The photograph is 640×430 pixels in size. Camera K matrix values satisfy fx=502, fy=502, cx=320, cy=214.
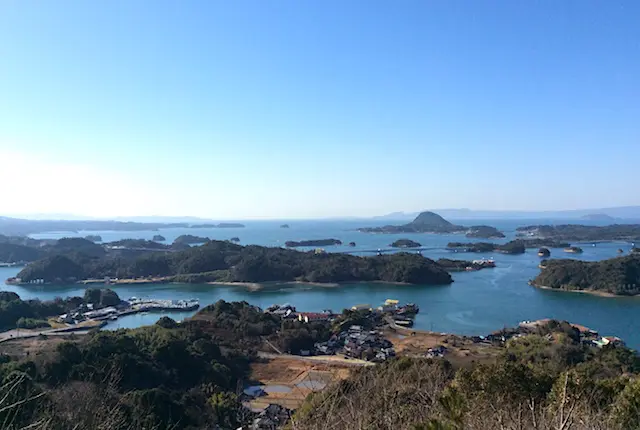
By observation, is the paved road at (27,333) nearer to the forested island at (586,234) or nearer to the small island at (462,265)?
the small island at (462,265)

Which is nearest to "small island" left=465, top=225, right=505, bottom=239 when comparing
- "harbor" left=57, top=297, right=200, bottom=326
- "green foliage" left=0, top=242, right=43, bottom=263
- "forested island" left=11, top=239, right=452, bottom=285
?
"forested island" left=11, top=239, right=452, bottom=285

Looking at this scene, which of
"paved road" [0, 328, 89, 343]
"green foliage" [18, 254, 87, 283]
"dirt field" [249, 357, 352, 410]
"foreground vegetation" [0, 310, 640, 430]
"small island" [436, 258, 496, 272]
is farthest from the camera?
"small island" [436, 258, 496, 272]

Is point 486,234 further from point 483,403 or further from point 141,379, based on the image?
point 483,403

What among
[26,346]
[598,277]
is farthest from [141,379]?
[598,277]

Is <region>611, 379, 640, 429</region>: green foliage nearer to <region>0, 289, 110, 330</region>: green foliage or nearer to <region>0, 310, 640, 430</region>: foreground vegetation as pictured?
<region>0, 310, 640, 430</region>: foreground vegetation

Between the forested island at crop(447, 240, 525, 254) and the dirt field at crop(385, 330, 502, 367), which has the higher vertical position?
the forested island at crop(447, 240, 525, 254)

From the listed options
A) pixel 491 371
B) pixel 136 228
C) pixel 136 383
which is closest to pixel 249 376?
pixel 136 383
